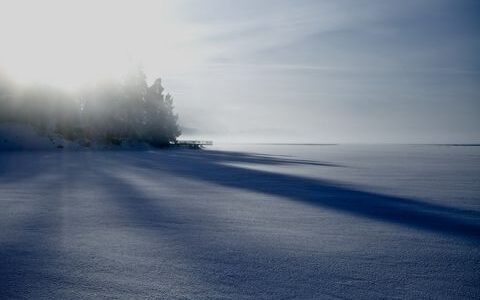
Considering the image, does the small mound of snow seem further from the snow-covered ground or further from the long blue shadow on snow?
the long blue shadow on snow

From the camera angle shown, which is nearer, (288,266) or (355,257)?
(288,266)

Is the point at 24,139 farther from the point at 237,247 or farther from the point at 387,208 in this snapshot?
the point at 237,247

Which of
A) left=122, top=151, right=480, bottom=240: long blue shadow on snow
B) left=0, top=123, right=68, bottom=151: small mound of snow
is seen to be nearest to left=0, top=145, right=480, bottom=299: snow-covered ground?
left=122, top=151, right=480, bottom=240: long blue shadow on snow

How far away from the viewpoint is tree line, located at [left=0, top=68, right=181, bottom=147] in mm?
→ 45438

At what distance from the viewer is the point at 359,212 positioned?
25.3 ft

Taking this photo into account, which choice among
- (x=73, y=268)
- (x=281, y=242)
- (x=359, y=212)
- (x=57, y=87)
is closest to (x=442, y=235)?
(x=359, y=212)

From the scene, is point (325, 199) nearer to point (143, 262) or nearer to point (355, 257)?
point (355, 257)

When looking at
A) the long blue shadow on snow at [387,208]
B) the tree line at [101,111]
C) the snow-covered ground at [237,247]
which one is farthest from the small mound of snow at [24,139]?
the long blue shadow on snow at [387,208]

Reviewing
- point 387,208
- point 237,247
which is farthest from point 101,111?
point 237,247

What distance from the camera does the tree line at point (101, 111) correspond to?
45.4 metres

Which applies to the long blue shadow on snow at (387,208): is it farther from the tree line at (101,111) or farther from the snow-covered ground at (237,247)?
the tree line at (101,111)

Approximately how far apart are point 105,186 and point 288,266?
30.4ft

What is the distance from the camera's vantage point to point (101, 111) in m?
50.8

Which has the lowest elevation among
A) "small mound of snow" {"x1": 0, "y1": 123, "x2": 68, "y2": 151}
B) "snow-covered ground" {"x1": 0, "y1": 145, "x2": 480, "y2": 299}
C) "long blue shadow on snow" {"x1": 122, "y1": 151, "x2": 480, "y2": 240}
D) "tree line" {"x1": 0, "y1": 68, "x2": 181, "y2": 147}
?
"snow-covered ground" {"x1": 0, "y1": 145, "x2": 480, "y2": 299}
